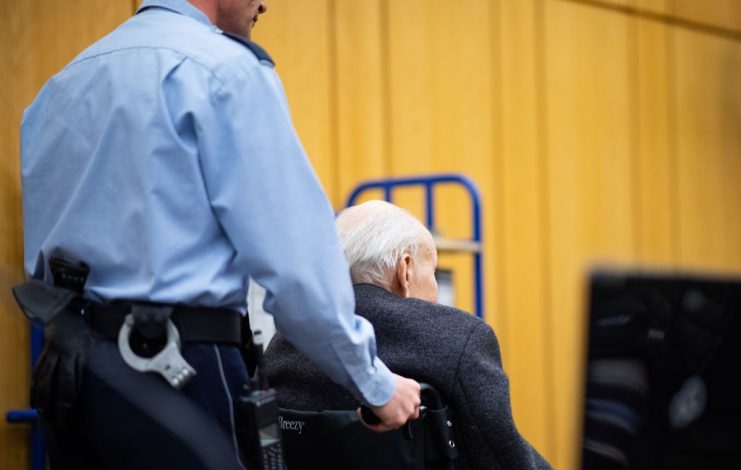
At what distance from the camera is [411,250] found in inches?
80.8

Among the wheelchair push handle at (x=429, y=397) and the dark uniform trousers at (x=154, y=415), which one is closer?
the dark uniform trousers at (x=154, y=415)

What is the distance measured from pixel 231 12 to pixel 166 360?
64cm

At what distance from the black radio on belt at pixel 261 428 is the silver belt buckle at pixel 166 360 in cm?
11

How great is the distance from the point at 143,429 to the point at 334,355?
297mm

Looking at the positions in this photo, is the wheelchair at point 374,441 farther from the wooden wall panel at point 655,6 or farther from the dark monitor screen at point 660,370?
the wooden wall panel at point 655,6

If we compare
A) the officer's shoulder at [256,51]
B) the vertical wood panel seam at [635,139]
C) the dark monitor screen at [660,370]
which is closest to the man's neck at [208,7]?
the officer's shoulder at [256,51]

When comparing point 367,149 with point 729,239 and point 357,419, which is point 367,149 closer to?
point 357,419

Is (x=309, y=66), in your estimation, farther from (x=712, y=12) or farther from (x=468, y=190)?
(x=712, y=12)

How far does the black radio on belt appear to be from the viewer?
1.55 meters

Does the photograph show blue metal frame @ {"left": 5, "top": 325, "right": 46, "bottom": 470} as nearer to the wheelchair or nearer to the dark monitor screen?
the wheelchair

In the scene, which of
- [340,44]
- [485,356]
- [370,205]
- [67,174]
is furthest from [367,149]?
[67,174]

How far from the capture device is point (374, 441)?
187cm

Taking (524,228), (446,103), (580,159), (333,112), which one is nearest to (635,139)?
(580,159)

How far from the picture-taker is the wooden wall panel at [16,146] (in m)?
2.80
